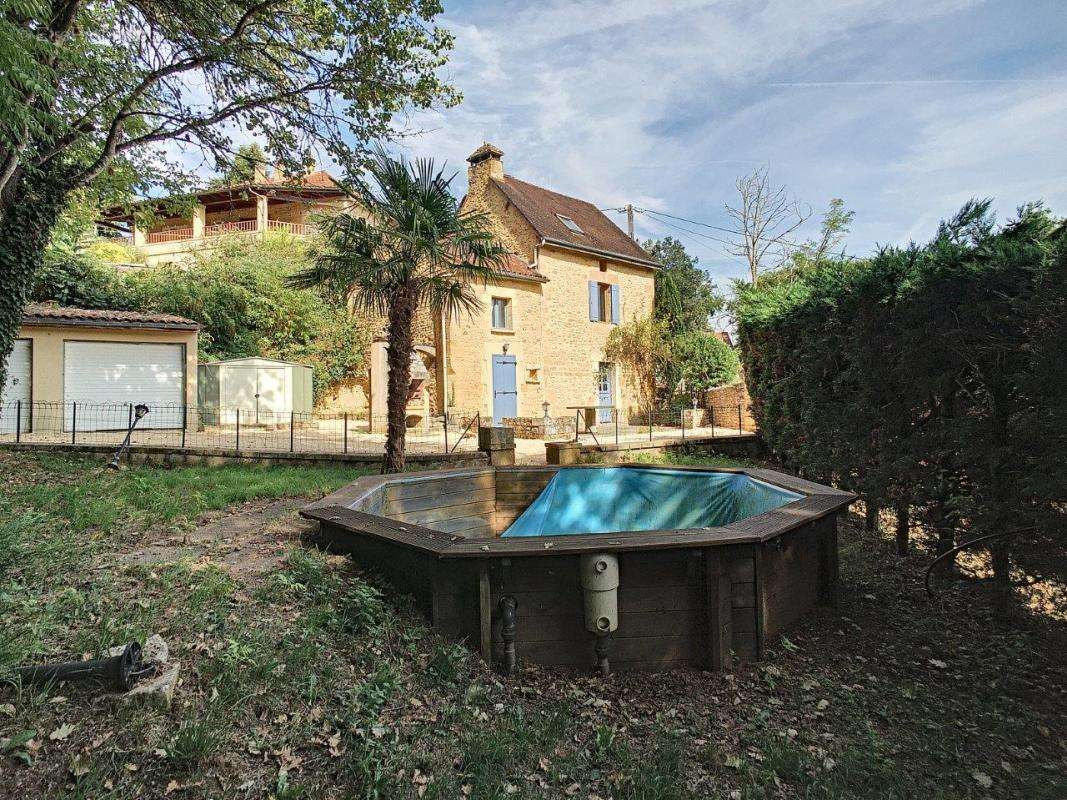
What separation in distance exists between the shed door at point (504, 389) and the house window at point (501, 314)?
38.6 inches

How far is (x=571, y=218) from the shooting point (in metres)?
22.6

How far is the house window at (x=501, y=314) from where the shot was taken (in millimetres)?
17859

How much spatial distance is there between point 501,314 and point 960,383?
14.2m

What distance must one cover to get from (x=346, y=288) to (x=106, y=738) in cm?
628

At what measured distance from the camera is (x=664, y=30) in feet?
33.8

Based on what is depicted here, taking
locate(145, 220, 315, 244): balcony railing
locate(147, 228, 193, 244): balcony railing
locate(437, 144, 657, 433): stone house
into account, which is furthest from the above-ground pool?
locate(147, 228, 193, 244): balcony railing

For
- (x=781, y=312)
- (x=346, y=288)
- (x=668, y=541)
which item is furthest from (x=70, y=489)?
(x=781, y=312)

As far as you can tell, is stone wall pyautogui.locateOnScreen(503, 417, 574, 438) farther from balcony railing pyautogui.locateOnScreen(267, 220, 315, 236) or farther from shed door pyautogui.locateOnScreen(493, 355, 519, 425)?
balcony railing pyautogui.locateOnScreen(267, 220, 315, 236)

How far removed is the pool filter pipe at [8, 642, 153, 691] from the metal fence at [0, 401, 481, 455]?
780 centimetres

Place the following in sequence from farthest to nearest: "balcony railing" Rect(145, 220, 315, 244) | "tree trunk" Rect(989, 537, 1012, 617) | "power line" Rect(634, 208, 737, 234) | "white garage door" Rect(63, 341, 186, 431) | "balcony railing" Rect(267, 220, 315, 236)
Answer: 1. "power line" Rect(634, 208, 737, 234)
2. "balcony railing" Rect(267, 220, 315, 236)
3. "balcony railing" Rect(145, 220, 315, 244)
4. "white garage door" Rect(63, 341, 186, 431)
5. "tree trunk" Rect(989, 537, 1012, 617)

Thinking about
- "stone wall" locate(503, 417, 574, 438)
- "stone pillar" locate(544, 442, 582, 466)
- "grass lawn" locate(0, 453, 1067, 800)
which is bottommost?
"grass lawn" locate(0, 453, 1067, 800)

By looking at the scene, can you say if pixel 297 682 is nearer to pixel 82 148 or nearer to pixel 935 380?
pixel 935 380

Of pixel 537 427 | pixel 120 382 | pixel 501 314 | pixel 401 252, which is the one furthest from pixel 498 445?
pixel 120 382

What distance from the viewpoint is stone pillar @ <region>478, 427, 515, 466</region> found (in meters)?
10.3
